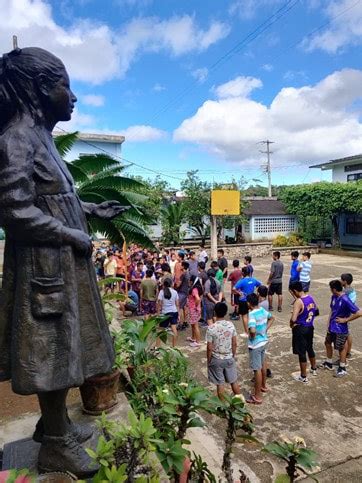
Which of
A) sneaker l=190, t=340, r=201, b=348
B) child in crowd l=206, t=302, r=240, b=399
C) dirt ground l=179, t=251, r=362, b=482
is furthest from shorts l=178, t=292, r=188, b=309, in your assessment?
child in crowd l=206, t=302, r=240, b=399

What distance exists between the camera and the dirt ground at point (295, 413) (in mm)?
3432

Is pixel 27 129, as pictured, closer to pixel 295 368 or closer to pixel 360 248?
pixel 295 368

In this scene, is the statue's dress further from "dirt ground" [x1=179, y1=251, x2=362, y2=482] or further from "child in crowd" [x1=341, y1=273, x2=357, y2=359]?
"child in crowd" [x1=341, y1=273, x2=357, y2=359]

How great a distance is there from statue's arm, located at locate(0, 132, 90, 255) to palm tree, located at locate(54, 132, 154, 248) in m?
4.51

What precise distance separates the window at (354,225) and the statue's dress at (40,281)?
2408 cm

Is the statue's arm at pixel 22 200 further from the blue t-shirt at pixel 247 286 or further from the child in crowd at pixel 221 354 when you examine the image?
the blue t-shirt at pixel 247 286

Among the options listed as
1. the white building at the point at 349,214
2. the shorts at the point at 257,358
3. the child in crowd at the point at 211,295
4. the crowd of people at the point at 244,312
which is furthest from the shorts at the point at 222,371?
the white building at the point at 349,214

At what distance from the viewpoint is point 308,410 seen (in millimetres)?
4438

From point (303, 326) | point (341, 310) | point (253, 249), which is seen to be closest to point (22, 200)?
point (303, 326)

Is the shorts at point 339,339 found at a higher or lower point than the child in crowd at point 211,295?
lower

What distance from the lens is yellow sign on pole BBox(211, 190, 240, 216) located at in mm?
18656

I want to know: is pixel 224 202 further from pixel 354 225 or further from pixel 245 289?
pixel 245 289

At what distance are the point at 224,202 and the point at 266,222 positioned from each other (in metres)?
7.51

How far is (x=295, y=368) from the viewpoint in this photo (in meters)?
5.68
